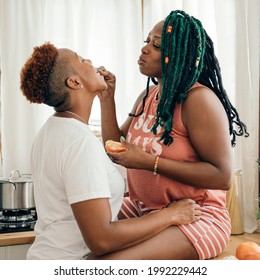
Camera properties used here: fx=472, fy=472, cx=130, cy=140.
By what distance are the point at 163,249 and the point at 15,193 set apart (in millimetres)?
974

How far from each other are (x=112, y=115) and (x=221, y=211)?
49cm

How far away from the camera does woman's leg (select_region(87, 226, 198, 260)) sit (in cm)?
111

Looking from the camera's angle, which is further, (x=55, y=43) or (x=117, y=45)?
(x=117, y=45)

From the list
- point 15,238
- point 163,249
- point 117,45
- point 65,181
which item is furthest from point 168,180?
point 117,45

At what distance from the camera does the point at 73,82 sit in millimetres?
1161

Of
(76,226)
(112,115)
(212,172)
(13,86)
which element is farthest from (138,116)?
(13,86)

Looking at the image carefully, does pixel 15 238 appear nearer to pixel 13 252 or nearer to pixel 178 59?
pixel 13 252

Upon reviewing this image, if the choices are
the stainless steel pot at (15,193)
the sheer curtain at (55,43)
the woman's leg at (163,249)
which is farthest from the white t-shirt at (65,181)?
the sheer curtain at (55,43)

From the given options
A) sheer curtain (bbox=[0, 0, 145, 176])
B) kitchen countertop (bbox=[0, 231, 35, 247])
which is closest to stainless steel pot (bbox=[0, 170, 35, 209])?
kitchen countertop (bbox=[0, 231, 35, 247])

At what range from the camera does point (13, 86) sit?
7.53 ft

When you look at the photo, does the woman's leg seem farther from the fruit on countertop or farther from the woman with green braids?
the fruit on countertop

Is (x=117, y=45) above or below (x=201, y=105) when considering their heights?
above

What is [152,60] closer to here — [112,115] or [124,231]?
[112,115]

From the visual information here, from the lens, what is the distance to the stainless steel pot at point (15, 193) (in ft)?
6.38
